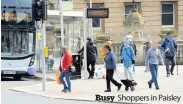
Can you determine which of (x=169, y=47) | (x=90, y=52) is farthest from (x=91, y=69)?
(x=169, y=47)

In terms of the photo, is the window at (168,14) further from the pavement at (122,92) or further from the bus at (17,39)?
the pavement at (122,92)

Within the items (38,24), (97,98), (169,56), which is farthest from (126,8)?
(97,98)

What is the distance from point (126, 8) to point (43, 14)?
29789 mm

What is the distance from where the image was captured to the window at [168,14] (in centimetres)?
4991

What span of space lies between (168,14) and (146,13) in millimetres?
1974

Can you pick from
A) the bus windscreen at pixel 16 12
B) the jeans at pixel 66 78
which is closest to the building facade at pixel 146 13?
the bus windscreen at pixel 16 12

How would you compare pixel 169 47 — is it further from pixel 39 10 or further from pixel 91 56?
pixel 39 10

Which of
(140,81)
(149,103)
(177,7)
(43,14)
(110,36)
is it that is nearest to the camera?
(149,103)

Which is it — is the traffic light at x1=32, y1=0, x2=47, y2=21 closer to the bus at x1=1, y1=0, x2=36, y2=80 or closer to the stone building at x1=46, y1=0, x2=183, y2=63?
the bus at x1=1, y1=0, x2=36, y2=80

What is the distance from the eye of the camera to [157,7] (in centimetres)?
4941

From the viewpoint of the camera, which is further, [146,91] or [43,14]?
[43,14]

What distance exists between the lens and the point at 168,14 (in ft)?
164

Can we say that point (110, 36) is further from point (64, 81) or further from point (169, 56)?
point (64, 81)

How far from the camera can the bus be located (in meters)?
26.9
